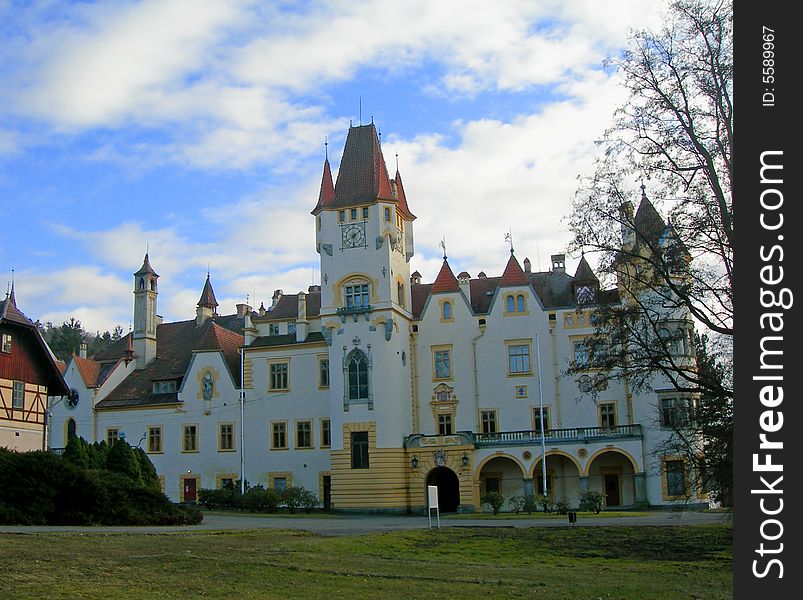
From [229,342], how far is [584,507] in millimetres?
25680

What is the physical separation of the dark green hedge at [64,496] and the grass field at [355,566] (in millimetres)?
4997

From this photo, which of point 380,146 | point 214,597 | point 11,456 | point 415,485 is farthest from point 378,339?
point 214,597

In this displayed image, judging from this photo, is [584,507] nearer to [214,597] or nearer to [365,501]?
[365,501]

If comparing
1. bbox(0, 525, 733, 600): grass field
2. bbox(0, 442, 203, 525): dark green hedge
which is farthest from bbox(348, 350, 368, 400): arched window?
bbox(0, 525, 733, 600): grass field

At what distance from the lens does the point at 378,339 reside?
50.0m

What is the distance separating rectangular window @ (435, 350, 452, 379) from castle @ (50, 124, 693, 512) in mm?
65

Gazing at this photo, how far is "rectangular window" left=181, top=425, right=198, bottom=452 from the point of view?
55344 millimetres

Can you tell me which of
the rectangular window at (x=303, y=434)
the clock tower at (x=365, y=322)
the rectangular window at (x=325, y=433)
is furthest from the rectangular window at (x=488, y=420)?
the rectangular window at (x=303, y=434)

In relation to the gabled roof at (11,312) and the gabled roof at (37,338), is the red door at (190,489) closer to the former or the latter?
the gabled roof at (37,338)

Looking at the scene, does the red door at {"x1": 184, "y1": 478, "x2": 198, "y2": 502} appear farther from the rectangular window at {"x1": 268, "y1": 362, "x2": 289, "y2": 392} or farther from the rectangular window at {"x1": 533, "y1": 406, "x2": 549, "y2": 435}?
the rectangular window at {"x1": 533, "y1": 406, "x2": 549, "y2": 435}

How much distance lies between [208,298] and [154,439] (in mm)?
12799

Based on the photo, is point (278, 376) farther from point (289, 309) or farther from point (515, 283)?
point (515, 283)

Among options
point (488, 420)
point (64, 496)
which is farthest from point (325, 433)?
point (64, 496)

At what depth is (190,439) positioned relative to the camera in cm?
5553
